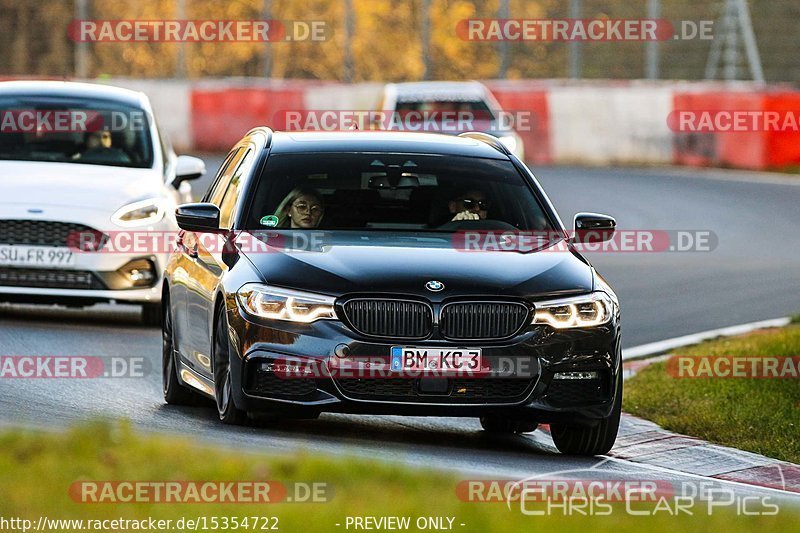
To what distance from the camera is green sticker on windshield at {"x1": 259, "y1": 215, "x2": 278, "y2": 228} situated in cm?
1017

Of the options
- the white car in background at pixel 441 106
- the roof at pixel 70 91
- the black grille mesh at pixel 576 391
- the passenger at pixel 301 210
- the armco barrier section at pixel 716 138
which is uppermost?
the passenger at pixel 301 210

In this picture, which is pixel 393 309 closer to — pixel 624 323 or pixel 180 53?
pixel 624 323

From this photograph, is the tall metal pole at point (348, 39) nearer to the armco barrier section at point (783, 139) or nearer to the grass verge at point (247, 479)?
the armco barrier section at point (783, 139)

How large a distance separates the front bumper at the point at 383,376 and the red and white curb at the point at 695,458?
0.90 m

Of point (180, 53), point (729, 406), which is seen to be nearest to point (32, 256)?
point (729, 406)

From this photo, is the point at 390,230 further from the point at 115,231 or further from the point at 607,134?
the point at 607,134

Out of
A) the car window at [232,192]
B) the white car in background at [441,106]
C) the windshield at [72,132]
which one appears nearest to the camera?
the car window at [232,192]

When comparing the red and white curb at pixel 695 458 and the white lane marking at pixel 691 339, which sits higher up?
the red and white curb at pixel 695 458

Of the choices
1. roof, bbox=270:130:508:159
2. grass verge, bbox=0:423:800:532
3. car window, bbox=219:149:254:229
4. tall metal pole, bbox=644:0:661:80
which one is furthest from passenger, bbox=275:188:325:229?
tall metal pole, bbox=644:0:661:80

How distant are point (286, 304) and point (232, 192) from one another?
1750 mm

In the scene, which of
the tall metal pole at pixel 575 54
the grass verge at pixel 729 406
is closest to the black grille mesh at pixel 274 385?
the grass verge at pixel 729 406

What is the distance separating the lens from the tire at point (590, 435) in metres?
9.51

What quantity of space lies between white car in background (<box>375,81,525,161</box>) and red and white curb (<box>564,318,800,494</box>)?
1673 cm

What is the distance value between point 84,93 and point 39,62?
2659cm
